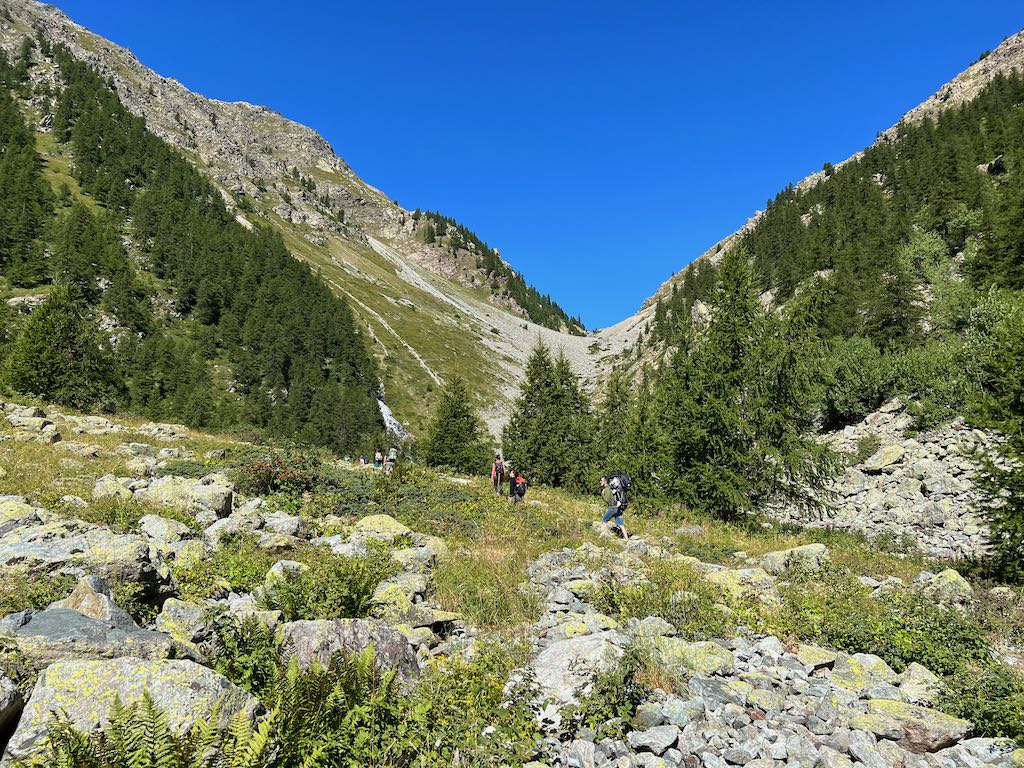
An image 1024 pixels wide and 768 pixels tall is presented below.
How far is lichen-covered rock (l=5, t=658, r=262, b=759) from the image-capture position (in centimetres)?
383

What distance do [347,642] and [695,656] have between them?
15.8 ft

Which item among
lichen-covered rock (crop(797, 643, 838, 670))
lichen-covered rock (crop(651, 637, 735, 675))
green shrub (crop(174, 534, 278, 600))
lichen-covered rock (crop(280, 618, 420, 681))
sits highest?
lichen-covered rock (crop(797, 643, 838, 670))

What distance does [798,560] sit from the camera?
1216cm

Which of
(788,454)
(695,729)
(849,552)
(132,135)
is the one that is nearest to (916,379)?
(788,454)

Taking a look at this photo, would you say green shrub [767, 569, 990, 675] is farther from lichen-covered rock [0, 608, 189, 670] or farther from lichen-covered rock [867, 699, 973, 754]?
lichen-covered rock [0, 608, 189, 670]

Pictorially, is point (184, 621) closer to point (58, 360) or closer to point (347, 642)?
point (347, 642)

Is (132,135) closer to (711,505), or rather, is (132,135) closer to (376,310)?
(376,310)

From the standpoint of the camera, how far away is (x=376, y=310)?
13438cm

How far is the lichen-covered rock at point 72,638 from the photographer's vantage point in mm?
4379

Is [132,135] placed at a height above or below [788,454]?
above

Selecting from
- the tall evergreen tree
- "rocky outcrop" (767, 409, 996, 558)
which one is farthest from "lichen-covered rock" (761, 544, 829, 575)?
"rocky outcrop" (767, 409, 996, 558)

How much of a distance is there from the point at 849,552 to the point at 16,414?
33514 millimetres

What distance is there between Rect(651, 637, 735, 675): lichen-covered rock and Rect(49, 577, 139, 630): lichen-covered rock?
21.4 feet

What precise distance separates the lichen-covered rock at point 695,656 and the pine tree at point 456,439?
34.7 metres
